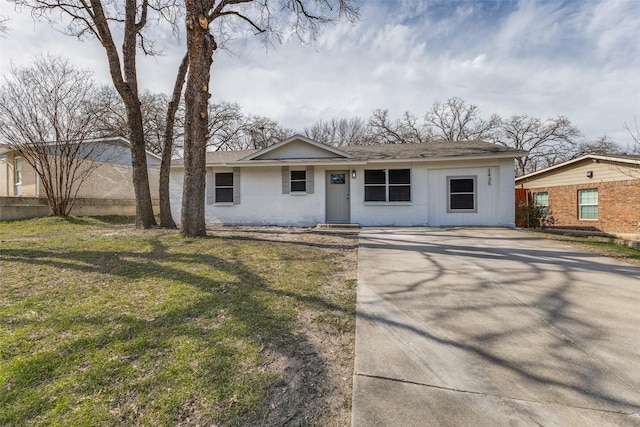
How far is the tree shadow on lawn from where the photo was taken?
1524 millimetres

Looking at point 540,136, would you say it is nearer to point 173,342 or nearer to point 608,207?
point 608,207

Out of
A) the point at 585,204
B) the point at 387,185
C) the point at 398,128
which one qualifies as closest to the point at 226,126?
the point at 398,128

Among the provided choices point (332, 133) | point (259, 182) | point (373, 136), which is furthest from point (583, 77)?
point (332, 133)

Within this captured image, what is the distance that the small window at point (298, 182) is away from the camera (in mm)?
10664

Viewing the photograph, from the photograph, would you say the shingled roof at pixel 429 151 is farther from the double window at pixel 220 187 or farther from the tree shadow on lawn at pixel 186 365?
the tree shadow on lawn at pixel 186 365

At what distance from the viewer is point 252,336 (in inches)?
90.2

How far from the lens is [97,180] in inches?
519

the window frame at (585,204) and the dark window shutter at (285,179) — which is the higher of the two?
the dark window shutter at (285,179)

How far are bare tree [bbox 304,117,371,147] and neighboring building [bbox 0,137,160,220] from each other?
19.9m

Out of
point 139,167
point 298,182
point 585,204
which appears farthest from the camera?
point 585,204

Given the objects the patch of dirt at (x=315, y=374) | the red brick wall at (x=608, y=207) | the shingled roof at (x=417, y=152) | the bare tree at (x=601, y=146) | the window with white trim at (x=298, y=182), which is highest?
the bare tree at (x=601, y=146)

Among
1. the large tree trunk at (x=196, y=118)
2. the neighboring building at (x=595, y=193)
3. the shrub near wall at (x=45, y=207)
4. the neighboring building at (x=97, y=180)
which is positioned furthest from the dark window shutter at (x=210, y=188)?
the neighboring building at (x=595, y=193)

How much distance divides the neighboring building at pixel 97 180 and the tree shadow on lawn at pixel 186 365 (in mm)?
11133

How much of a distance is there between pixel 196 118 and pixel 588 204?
53.6 ft
